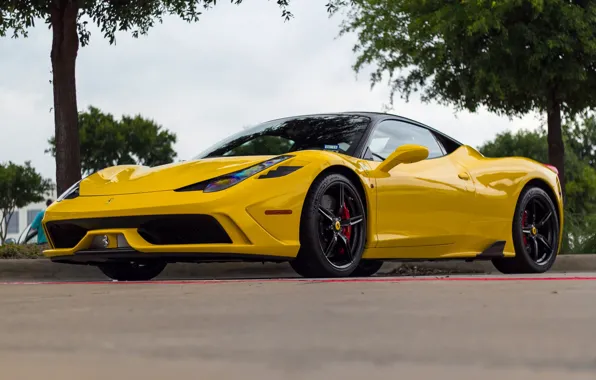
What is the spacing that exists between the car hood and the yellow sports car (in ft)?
0.04

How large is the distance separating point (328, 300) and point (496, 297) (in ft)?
2.47

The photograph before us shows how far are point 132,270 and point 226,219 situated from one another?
201 cm

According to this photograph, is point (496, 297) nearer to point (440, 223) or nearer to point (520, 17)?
point (440, 223)

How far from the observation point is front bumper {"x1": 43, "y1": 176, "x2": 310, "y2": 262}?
6363mm

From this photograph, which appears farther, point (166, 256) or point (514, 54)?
point (514, 54)

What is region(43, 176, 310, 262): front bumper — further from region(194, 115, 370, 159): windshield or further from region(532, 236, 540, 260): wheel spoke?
region(532, 236, 540, 260): wheel spoke

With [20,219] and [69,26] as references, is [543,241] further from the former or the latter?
[20,219]

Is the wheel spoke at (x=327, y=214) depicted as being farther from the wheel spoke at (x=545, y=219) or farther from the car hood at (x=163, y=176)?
the wheel spoke at (x=545, y=219)

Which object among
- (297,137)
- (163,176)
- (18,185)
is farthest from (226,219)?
(18,185)

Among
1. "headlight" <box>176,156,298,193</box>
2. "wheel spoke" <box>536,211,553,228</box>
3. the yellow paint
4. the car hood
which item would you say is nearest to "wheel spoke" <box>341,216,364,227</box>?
the yellow paint

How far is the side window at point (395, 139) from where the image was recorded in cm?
749

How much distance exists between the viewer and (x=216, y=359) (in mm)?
2928

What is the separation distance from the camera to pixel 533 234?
8.82m

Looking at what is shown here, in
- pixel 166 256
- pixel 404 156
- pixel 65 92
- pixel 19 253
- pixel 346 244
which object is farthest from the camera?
pixel 65 92
